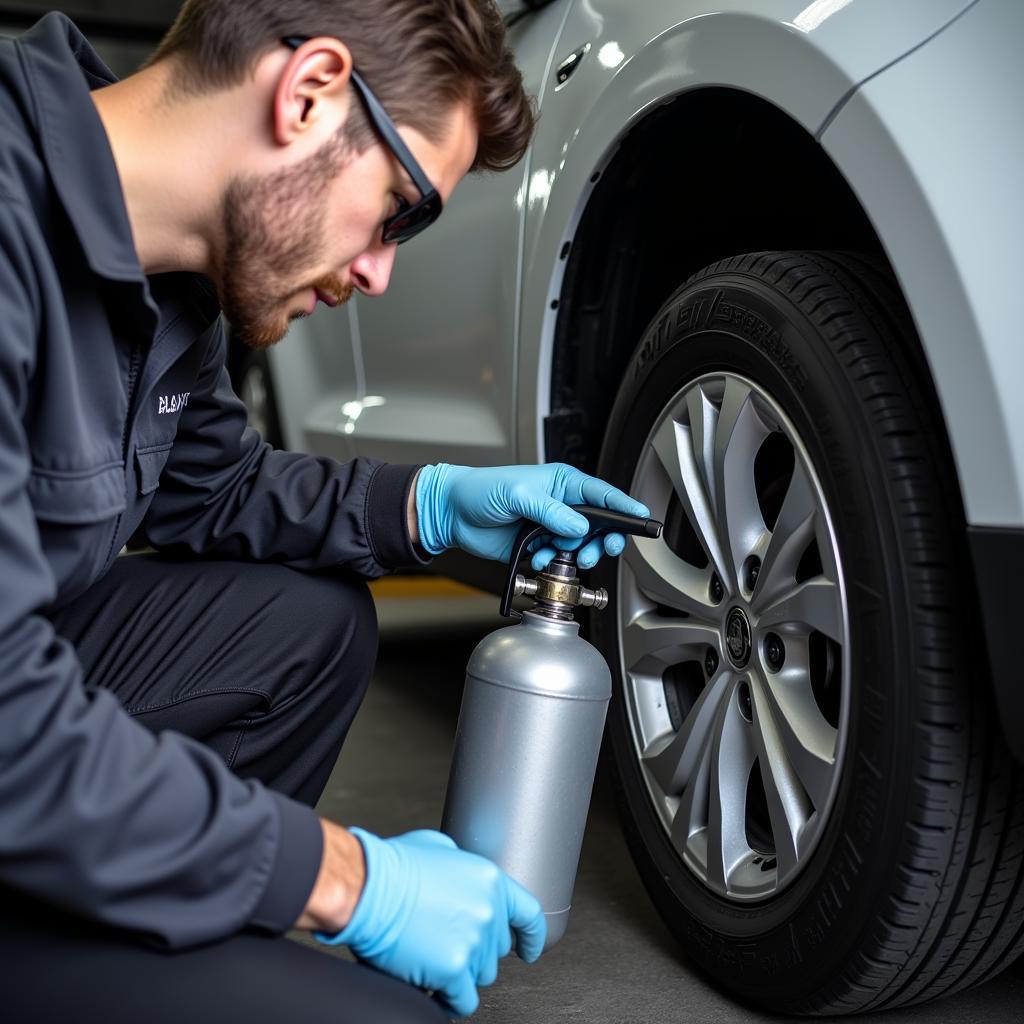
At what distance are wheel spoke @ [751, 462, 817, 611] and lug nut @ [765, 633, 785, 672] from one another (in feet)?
0.11

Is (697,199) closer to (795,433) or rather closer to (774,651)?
(795,433)

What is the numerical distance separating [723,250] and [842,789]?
800mm

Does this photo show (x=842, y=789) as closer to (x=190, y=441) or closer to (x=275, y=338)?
(x=275, y=338)

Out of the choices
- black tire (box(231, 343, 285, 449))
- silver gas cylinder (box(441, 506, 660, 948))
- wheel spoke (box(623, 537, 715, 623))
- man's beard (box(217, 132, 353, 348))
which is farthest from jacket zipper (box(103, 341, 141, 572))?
black tire (box(231, 343, 285, 449))

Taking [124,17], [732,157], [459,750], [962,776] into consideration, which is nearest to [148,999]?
[459,750]

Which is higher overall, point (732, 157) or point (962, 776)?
point (732, 157)

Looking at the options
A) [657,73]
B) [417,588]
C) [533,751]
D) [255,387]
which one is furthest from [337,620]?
[417,588]

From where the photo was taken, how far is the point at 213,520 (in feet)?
4.84

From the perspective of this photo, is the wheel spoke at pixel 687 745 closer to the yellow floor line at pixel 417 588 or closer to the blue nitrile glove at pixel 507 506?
the blue nitrile glove at pixel 507 506

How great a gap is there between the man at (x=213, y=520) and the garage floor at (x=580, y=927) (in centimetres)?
23

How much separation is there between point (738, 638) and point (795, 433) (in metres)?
0.23

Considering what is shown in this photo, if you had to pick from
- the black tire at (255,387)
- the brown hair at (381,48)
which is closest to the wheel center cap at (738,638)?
the brown hair at (381,48)

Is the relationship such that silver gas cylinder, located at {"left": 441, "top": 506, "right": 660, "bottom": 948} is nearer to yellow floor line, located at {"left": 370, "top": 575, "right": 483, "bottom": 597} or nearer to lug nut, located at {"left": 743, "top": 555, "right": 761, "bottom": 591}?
lug nut, located at {"left": 743, "top": 555, "right": 761, "bottom": 591}

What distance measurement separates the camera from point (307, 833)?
87 centimetres
